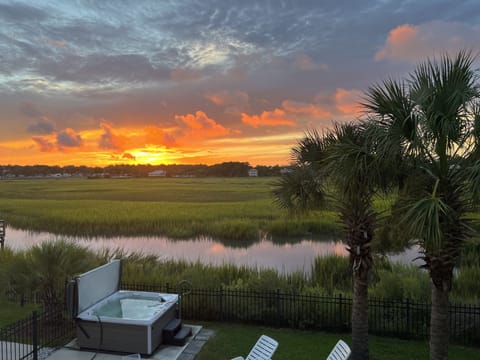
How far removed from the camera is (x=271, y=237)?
2830 cm

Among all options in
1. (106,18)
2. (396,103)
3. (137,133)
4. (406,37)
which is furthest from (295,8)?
(137,133)

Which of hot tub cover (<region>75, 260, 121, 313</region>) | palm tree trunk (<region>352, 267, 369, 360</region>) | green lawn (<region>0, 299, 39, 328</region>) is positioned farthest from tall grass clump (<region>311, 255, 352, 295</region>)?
green lawn (<region>0, 299, 39, 328</region>)

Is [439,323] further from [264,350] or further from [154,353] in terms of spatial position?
[154,353]

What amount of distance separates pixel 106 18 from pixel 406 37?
11050 mm

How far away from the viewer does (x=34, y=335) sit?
7.22m

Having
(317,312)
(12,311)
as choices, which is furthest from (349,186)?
(12,311)

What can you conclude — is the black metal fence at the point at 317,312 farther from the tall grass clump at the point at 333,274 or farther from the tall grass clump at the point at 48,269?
the tall grass clump at the point at 333,274

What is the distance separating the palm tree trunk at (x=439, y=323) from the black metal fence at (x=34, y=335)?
6.88 meters

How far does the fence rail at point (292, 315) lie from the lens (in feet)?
28.9

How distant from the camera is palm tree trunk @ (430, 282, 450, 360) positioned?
6176 millimetres

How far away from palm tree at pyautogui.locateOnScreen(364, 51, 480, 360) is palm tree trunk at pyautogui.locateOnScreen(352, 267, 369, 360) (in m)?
1.43

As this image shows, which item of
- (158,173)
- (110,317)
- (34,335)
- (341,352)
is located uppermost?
(158,173)

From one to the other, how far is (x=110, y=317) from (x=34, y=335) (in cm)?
168

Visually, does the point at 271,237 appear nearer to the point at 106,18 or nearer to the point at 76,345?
the point at 106,18
